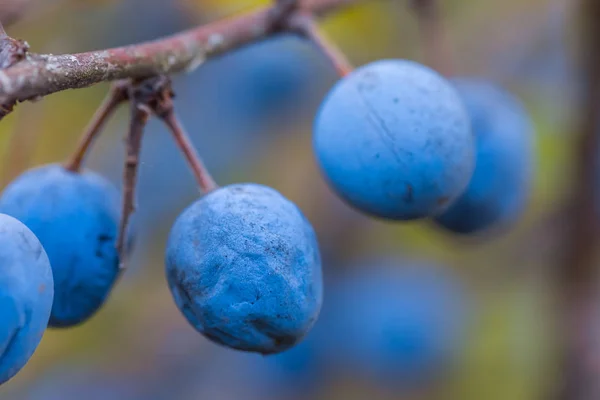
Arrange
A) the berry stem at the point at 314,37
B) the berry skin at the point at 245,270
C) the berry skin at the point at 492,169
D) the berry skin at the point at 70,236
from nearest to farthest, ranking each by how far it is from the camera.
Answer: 1. the berry skin at the point at 245,270
2. the berry skin at the point at 70,236
3. the berry stem at the point at 314,37
4. the berry skin at the point at 492,169

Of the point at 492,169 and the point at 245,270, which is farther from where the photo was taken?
the point at 492,169

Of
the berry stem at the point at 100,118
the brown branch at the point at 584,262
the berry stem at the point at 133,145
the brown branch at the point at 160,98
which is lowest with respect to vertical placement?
the brown branch at the point at 584,262

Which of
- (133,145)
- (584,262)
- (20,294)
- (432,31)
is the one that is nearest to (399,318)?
(584,262)

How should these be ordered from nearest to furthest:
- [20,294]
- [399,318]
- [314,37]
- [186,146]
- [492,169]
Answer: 1. [20,294]
2. [186,146]
3. [314,37]
4. [492,169]
5. [399,318]

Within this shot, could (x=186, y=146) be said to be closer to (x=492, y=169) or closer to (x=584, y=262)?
(x=492, y=169)

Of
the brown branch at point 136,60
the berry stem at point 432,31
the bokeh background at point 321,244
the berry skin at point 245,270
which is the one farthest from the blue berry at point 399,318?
the berry skin at point 245,270

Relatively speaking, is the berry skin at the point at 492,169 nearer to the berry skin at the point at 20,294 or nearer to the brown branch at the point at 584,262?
the brown branch at the point at 584,262

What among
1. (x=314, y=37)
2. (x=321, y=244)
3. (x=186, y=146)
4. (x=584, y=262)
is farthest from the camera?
(x=321, y=244)

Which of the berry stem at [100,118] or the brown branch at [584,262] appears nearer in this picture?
the berry stem at [100,118]
